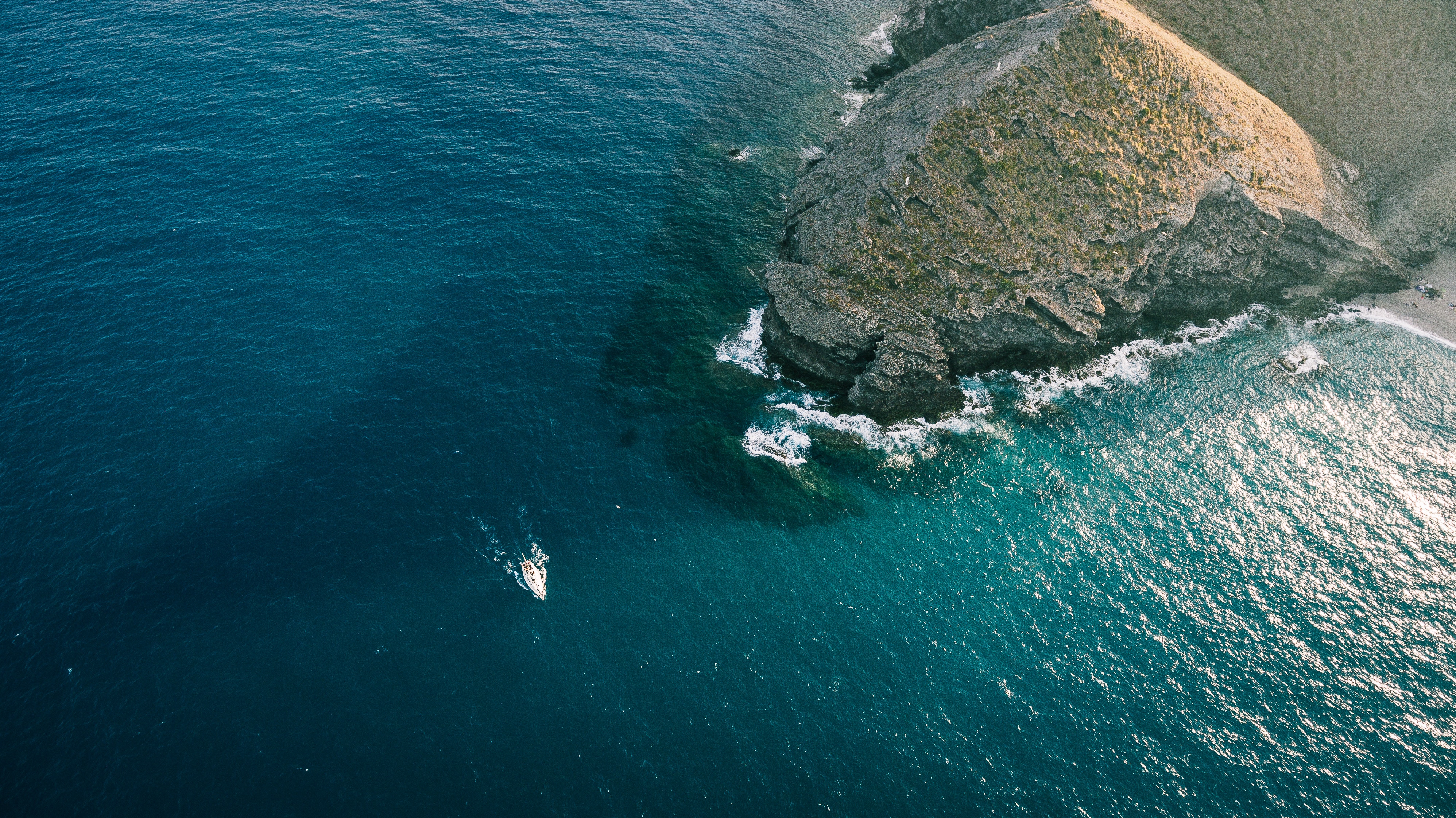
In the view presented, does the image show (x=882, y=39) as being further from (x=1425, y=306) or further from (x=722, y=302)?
(x=1425, y=306)

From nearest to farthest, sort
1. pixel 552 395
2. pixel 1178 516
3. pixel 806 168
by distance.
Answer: pixel 1178 516 < pixel 552 395 < pixel 806 168

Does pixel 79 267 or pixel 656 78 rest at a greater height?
pixel 656 78

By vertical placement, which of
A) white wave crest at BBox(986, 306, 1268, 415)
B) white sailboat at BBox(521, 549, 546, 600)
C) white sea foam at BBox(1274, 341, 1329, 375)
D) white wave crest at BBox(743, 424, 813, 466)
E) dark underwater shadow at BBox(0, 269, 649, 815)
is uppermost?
white sea foam at BBox(1274, 341, 1329, 375)

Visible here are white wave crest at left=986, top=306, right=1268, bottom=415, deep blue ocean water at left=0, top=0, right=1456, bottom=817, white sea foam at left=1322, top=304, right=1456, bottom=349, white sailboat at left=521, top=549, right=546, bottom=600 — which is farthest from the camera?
white sea foam at left=1322, top=304, right=1456, bottom=349

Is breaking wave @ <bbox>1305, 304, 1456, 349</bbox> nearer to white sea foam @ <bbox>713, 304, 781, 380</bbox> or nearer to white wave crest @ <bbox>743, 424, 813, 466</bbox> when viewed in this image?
white wave crest @ <bbox>743, 424, 813, 466</bbox>

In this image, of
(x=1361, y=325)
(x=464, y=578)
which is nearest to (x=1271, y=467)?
(x=1361, y=325)

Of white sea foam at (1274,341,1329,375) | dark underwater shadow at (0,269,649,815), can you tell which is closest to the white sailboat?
dark underwater shadow at (0,269,649,815)

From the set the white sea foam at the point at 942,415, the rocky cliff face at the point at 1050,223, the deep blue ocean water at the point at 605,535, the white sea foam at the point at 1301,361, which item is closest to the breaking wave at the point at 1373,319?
the deep blue ocean water at the point at 605,535

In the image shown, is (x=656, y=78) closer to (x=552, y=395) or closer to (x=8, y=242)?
(x=552, y=395)
